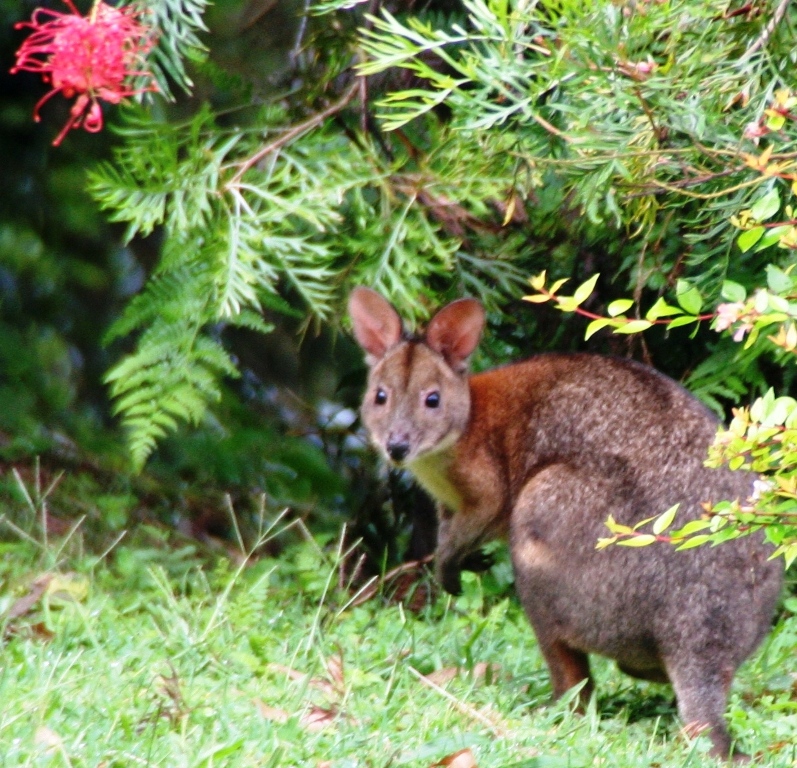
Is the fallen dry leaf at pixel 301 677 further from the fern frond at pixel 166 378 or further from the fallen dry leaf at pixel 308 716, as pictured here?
the fern frond at pixel 166 378

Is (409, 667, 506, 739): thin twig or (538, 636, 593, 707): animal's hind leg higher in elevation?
(409, 667, 506, 739): thin twig

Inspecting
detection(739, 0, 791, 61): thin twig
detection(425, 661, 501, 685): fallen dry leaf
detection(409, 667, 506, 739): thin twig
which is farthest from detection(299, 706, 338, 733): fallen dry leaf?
detection(739, 0, 791, 61): thin twig

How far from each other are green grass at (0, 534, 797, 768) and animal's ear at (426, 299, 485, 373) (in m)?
1.07

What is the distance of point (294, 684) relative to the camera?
4.32 meters

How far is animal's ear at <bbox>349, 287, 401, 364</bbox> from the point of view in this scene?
5430 mm

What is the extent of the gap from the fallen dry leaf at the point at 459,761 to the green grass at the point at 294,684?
58 millimetres

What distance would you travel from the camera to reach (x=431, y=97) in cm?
450

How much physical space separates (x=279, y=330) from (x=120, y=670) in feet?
12.2

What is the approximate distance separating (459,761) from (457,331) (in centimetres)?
237

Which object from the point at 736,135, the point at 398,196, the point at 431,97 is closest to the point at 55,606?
the point at 398,196

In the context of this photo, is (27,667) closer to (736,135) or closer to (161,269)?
(161,269)

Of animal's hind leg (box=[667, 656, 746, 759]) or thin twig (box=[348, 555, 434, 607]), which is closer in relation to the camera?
animal's hind leg (box=[667, 656, 746, 759])

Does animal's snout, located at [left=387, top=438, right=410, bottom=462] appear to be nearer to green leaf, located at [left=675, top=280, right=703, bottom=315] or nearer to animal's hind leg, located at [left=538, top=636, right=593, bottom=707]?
animal's hind leg, located at [left=538, top=636, right=593, bottom=707]

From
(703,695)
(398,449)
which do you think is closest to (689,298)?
(703,695)
